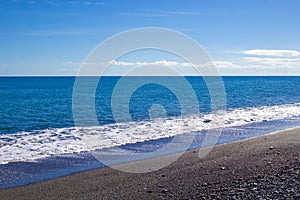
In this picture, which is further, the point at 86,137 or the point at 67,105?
the point at 67,105

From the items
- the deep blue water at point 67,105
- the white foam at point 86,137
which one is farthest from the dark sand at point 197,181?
the deep blue water at point 67,105

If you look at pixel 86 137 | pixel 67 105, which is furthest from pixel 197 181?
pixel 67 105

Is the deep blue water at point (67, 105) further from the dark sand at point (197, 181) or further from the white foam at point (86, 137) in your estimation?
the dark sand at point (197, 181)

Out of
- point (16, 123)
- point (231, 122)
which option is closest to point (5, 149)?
point (16, 123)

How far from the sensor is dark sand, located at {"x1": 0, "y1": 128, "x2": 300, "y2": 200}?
29.1ft

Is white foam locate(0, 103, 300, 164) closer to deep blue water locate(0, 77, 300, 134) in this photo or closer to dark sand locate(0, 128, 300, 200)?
deep blue water locate(0, 77, 300, 134)

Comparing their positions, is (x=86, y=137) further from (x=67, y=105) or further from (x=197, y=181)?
(x=67, y=105)

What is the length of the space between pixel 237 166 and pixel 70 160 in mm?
6574

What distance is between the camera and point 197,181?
10359mm

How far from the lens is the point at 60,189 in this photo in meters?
10.9

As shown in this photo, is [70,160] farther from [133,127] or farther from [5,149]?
[133,127]

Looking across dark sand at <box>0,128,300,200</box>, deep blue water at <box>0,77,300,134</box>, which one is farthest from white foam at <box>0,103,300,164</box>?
dark sand at <box>0,128,300,200</box>

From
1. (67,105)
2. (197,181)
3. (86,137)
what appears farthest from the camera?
(67,105)

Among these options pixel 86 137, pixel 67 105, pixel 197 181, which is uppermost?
pixel 197 181
